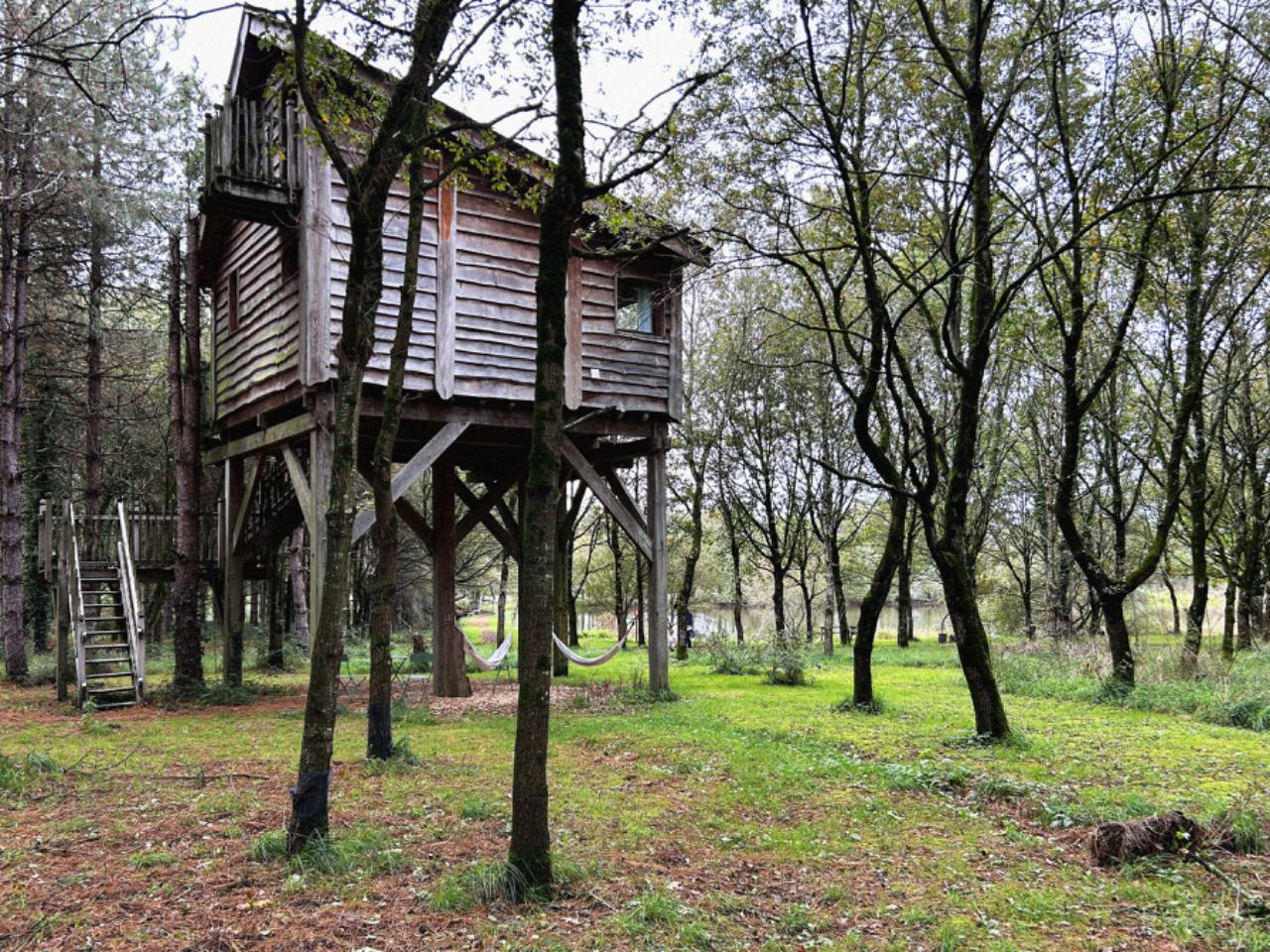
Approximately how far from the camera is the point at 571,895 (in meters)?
4.33

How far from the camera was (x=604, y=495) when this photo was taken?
1200 centimetres

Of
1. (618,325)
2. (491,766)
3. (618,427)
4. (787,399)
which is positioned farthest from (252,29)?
(787,399)

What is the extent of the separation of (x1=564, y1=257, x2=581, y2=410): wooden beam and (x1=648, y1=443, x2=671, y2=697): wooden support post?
1927 millimetres

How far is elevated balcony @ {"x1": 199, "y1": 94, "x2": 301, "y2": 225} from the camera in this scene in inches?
372

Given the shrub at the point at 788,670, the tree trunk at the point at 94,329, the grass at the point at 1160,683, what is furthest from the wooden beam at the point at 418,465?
the grass at the point at 1160,683

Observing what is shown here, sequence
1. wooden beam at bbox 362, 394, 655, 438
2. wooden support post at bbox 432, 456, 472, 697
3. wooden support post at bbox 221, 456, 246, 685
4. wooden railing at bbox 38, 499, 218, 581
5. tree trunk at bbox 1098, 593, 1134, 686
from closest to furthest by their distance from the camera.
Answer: wooden beam at bbox 362, 394, 655, 438 < tree trunk at bbox 1098, 593, 1134, 686 < wooden support post at bbox 221, 456, 246, 685 < wooden railing at bbox 38, 499, 218, 581 < wooden support post at bbox 432, 456, 472, 697

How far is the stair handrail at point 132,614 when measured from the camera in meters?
11.1

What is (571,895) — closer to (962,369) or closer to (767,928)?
(767,928)

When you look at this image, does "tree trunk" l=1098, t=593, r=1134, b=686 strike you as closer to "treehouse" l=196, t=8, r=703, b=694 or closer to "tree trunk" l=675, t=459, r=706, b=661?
"treehouse" l=196, t=8, r=703, b=694

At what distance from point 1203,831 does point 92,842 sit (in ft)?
22.9

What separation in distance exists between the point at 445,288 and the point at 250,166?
2.73m

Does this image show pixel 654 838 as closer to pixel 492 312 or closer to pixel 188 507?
pixel 492 312

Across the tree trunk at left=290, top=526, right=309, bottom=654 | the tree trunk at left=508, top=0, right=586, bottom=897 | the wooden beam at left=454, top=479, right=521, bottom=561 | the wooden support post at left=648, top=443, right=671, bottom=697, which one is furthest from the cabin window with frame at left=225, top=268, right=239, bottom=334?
the tree trunk at left=508, top=0, right=586, bottom=897

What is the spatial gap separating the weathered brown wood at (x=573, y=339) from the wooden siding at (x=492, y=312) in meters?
0.10
